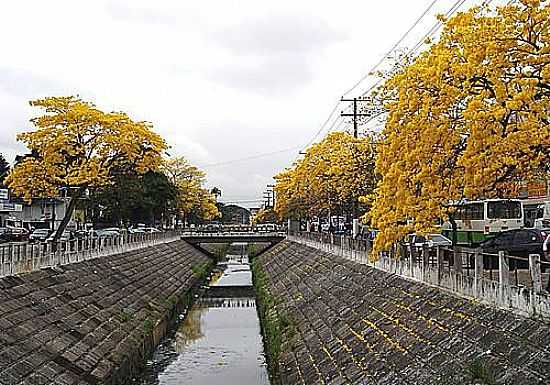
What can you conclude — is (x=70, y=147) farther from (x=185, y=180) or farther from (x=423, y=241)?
(x=185, y=180)

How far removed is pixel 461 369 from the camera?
44.1ft

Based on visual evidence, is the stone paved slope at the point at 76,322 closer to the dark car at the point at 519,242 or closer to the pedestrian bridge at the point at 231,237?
the dark car at the point at 519,242

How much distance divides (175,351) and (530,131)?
798 inches

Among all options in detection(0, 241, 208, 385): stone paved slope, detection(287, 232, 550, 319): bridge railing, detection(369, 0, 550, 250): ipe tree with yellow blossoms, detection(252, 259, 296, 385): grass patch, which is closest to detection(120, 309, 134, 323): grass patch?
detection(0, 241, 208, 385): stone paved slope

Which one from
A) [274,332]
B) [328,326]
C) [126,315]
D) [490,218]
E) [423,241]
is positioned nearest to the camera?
[328,326]

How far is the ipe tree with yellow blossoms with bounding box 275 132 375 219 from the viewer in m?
44.5

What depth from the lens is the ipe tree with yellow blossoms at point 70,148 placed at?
3709cm

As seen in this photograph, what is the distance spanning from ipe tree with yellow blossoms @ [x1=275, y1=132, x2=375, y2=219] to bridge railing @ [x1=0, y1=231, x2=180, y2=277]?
540 inches

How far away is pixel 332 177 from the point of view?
1988 inches

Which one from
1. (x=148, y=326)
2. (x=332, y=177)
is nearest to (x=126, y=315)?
(x=148, y=326)

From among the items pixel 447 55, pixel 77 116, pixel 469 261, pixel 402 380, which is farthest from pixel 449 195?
pixel 77 116

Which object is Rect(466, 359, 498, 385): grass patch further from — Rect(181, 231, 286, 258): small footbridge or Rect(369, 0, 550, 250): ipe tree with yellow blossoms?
Rect(181, 231, 286, 258): small footbridge

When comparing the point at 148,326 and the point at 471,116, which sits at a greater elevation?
the point at 471,116

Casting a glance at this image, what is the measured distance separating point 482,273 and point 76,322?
14282 millimetres
